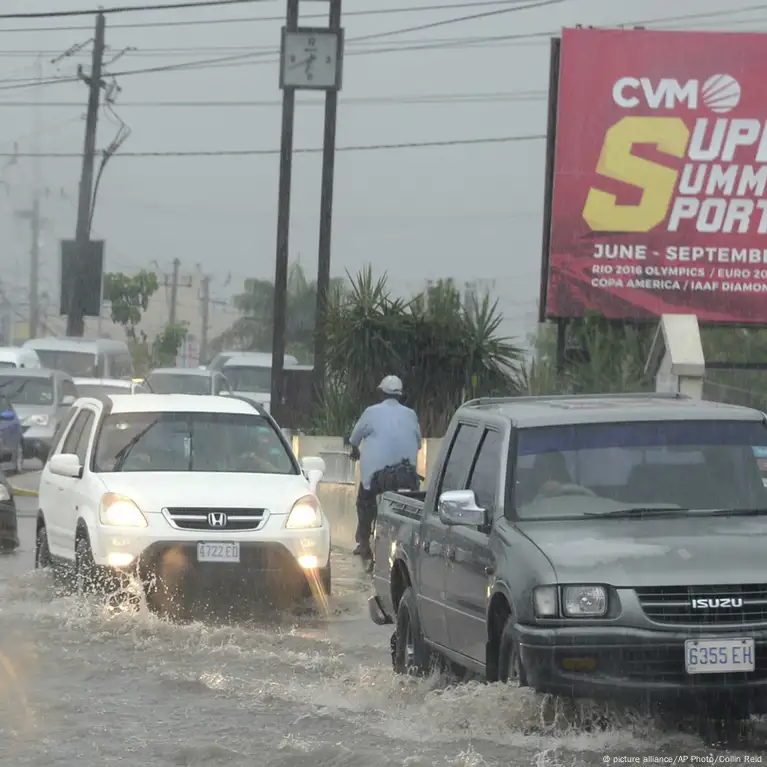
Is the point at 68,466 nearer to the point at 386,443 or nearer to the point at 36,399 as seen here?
the point at 386,443

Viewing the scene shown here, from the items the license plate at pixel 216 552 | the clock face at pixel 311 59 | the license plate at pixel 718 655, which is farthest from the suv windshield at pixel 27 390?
the license plate at pixel 718 655

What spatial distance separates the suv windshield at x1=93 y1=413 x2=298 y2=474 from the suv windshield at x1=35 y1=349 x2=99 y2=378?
2474cm

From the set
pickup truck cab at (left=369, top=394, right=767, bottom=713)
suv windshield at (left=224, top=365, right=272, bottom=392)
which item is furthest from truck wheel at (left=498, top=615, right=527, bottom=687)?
suv windshield at (left=224, top=365, right=272, bottom=392)

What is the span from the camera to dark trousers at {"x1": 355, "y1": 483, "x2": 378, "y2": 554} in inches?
672

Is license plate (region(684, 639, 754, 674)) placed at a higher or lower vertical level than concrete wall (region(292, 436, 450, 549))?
higher

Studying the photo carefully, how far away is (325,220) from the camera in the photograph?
25047 millimetres

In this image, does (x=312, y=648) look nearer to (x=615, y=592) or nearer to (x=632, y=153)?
(x=615, y=592)

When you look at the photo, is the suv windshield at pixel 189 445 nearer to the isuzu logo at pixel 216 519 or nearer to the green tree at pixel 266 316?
the isuzu logo at pixel 216 519

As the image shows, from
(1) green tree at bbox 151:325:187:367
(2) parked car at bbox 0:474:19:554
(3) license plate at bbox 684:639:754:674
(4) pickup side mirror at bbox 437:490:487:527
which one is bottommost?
(1) green tree at bbox 151:325:187:367

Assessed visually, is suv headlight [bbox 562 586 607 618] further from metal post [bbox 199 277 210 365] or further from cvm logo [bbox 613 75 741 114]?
metal post [bbox 199 277 210 365]

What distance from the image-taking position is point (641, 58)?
86.6 feet

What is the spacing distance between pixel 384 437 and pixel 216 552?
3869 mm

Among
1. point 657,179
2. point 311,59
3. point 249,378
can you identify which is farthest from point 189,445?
point 249,378

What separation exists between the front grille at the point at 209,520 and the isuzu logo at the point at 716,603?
19.4 feet
